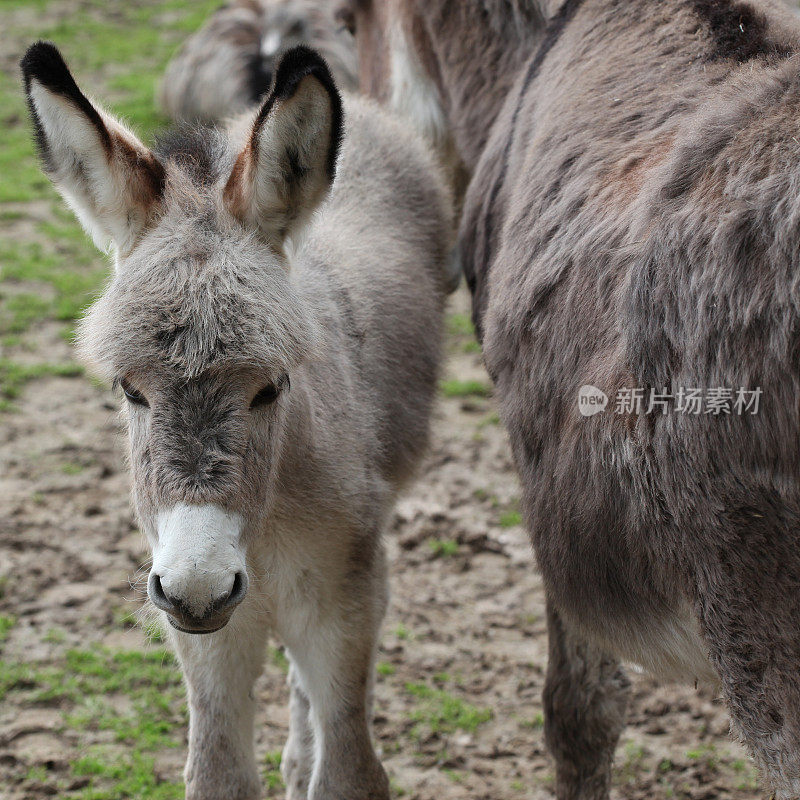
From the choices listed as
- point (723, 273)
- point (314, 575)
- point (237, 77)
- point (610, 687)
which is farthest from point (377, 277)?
point (237, 77)

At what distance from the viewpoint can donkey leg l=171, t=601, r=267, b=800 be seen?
11.0 feet

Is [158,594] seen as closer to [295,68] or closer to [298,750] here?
[295,68]

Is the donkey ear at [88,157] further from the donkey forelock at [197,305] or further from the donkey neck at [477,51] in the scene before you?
the donkey neck at [477,51]

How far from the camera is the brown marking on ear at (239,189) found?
298 cm

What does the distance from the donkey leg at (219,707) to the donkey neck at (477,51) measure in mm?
2482

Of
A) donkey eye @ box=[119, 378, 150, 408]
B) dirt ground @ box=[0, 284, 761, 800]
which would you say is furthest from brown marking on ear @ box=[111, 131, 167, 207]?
dirt ground @ box=[0, 284, 761, 800]

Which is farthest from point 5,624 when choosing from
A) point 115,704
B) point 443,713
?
point 443,713

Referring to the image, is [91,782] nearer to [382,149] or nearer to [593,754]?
[593,754]

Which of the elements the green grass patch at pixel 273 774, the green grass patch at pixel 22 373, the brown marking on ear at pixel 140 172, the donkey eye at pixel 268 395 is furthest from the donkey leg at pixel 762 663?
the green grass patch at pixel 22 373

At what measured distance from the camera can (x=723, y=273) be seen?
214 cm

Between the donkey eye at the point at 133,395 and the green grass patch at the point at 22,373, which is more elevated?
the donkey eye at the point at 133,395

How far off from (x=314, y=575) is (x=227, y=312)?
3.34 ft

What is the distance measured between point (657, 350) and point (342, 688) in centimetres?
174

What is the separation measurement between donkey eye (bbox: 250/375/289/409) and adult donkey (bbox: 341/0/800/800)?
2.25 ft
